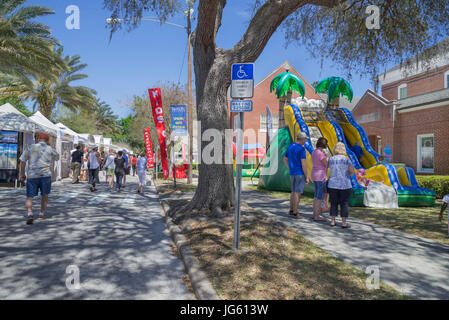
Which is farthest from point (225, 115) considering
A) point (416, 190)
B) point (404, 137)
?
point (404, 137)

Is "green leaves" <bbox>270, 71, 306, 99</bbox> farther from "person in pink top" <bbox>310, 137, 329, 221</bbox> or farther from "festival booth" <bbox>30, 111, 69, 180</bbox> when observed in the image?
"festival booth" <bbox>30, 111, 69, 180</bbox>

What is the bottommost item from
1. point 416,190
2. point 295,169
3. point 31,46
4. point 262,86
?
point 416,190

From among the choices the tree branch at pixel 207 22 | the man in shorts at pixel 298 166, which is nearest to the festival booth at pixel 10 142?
the tree branch at pixel 207 22

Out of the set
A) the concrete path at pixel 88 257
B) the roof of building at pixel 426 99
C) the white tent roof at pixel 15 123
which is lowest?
the concrete path at pixel 88 257

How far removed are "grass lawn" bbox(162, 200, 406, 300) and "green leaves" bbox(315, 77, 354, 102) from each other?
9.40 m

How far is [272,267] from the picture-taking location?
4.22 meters

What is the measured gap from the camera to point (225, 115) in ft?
23.4

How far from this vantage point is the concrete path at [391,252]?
386cm

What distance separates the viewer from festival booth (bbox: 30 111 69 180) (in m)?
17.1

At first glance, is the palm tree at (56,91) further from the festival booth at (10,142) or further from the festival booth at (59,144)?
the festival booth at (10,142)

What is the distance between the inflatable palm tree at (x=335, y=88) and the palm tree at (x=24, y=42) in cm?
1272
